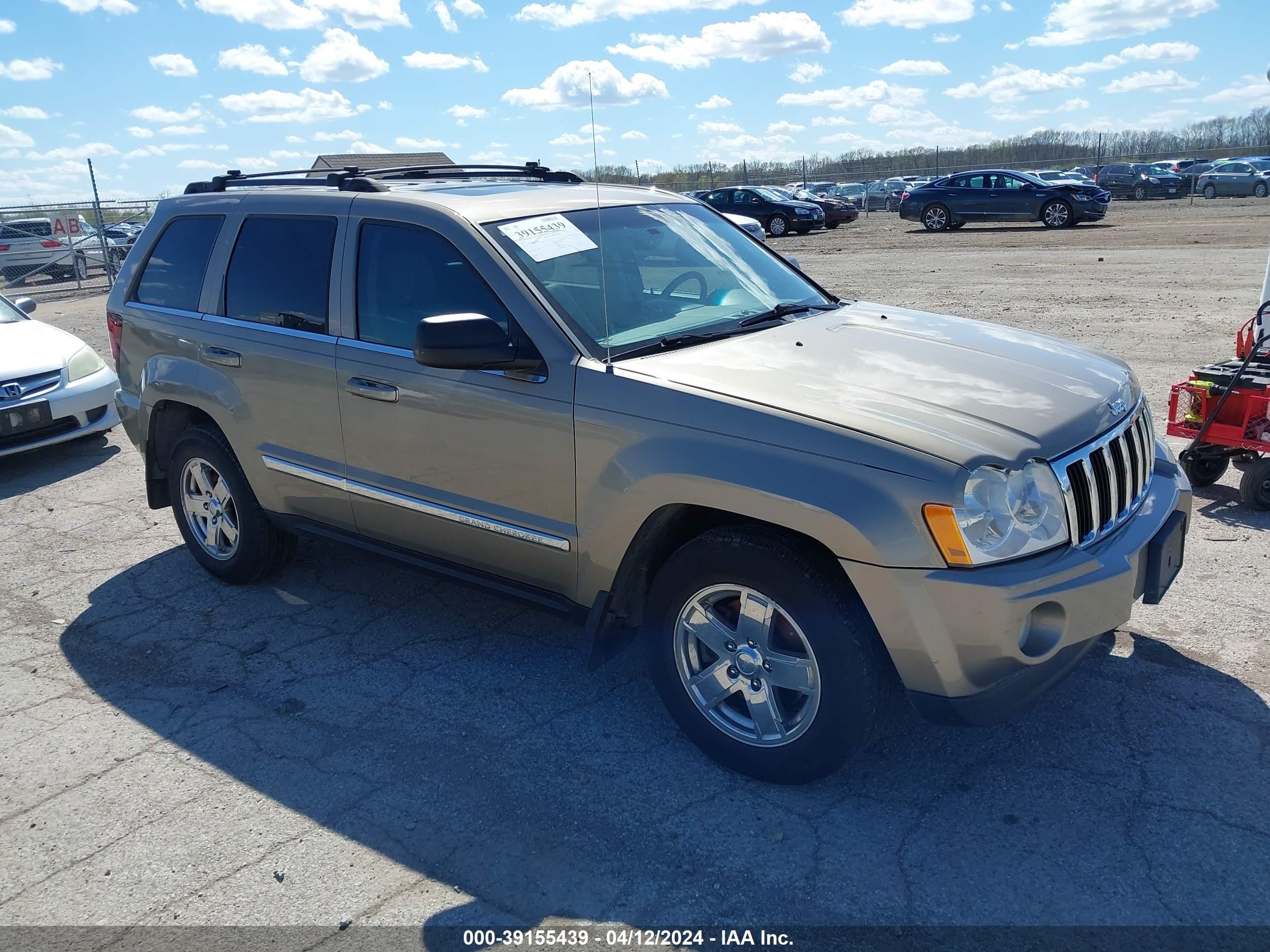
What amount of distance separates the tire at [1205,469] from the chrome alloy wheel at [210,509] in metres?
5.11

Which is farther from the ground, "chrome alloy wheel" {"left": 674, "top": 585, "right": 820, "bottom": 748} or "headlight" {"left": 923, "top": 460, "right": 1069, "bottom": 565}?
"headlight" {"left": 923, "top": 460, "right": 1069, "bottom": 565}

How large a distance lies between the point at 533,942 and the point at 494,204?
2707mm

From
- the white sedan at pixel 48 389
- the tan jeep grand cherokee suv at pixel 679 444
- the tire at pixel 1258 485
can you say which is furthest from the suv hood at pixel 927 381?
the white sedan at pixel 48 389

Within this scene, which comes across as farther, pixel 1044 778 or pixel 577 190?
pixel 577 190

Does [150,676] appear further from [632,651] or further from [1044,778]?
[1044,778]

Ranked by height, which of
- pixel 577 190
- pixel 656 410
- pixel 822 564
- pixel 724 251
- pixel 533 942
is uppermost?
pixel 577 190

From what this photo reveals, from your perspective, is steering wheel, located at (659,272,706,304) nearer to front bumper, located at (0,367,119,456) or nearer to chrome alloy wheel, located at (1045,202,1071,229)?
front bumper, located at (0,367,119,456)

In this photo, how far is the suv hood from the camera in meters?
2.97

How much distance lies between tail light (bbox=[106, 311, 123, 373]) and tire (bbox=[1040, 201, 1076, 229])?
958 inches

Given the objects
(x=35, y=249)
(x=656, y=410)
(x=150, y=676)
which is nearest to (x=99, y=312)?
(x=35, y=249)

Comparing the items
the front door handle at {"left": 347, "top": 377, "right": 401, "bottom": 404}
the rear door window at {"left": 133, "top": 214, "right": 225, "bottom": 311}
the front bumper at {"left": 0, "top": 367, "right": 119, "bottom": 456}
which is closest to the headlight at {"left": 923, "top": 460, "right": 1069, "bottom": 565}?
the front door handle at {"left": 347, "top": 377, "right": 401, "bottom": 404}

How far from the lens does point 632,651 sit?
4395mm

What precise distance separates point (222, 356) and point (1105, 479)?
3777 millimetres

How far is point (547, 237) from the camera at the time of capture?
3.95 metres
